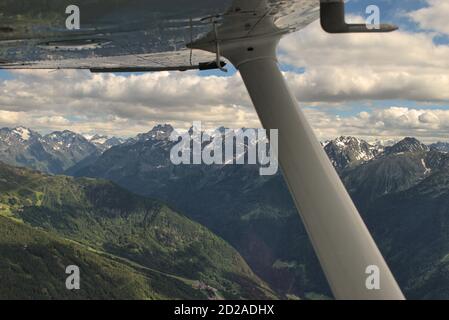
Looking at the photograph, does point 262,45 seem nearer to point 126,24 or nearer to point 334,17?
point 334,17

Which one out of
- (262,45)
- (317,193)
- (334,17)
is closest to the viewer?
(334,17)

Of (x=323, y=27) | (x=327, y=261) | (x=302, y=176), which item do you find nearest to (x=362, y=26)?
(x=323, y=27)

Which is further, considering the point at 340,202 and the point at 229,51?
the point at 229,51

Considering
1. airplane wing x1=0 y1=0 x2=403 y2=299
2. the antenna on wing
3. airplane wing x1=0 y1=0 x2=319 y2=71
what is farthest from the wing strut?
the antenna on wing

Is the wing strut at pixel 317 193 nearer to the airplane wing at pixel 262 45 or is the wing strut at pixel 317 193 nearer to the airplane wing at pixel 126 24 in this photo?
the airplane wing at pixel 262 45

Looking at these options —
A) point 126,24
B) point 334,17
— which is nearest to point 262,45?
point 334,17
